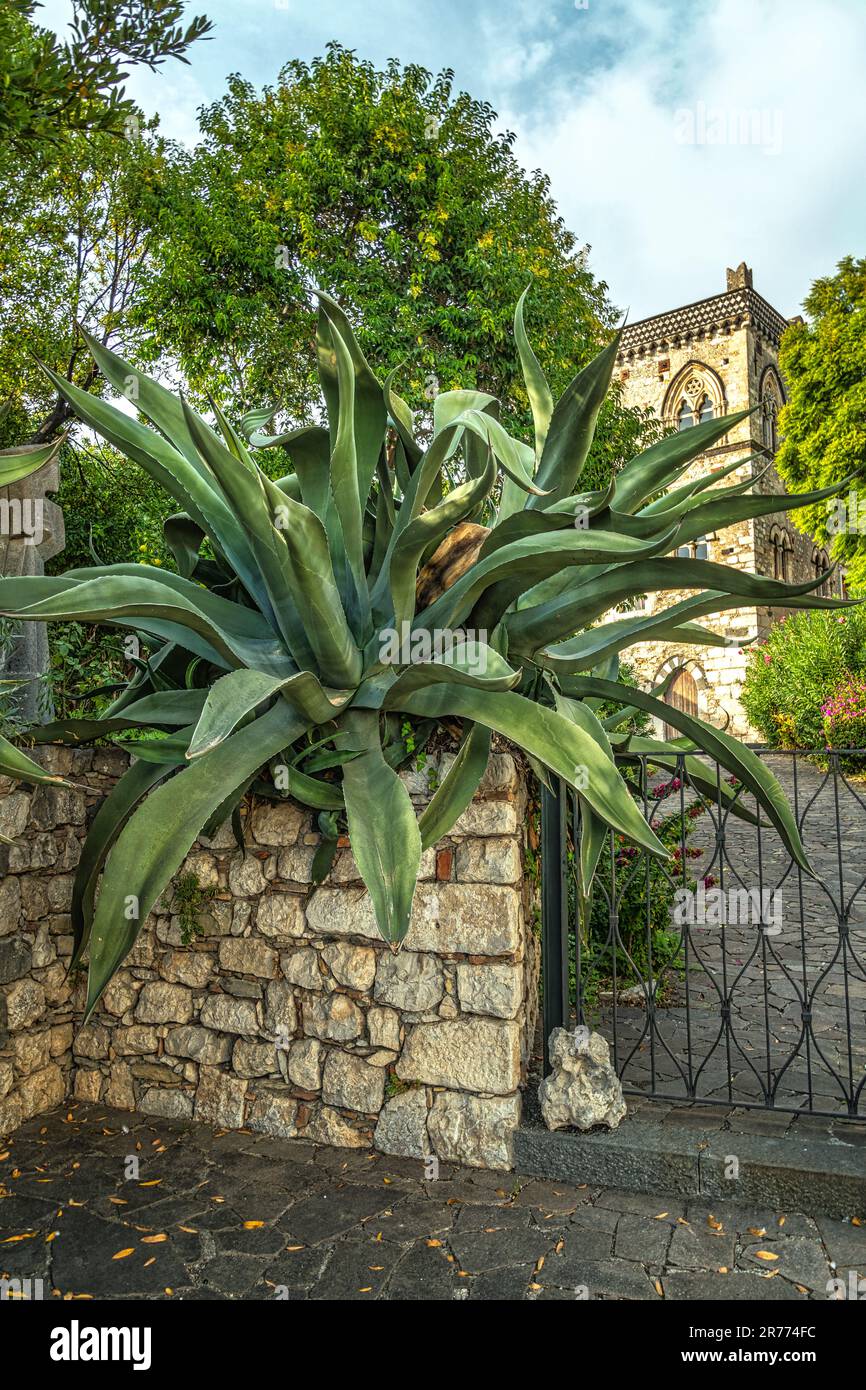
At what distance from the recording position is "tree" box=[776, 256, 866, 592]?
15.3 m

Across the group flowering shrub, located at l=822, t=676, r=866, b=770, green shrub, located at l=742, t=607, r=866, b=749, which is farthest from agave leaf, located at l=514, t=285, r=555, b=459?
green shrub, located at l=742, t=607, r=866, b=749

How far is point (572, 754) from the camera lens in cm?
248

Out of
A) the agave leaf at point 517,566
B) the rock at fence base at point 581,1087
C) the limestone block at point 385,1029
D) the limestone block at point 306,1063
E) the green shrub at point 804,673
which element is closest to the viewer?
the agave leaf at point 517,566

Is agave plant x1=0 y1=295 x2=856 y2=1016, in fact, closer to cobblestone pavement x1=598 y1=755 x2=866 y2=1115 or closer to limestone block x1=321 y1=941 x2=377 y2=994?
limestone block x1=321 y1=941 x2=377 y2=994

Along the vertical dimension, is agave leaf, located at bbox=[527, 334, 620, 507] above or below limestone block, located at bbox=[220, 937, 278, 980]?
above

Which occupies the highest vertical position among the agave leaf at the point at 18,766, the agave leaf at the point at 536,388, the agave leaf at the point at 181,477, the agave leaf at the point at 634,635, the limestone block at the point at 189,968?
the agave leaf at the point at 536,388

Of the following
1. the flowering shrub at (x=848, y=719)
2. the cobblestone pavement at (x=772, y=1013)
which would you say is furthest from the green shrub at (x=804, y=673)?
the cobblestone pavement at (x=772, y=1013)

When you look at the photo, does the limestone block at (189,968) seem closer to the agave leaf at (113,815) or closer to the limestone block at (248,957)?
the limestone block at (248,957)

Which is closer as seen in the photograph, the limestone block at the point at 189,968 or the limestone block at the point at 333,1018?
the limestone block at the point at 333,1018

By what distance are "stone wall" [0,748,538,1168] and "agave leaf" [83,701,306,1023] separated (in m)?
0.91

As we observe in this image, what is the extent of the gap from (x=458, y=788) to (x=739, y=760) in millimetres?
1004

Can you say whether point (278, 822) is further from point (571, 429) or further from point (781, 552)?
point (781, 552)

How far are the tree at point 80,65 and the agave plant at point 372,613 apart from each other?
85 centimetres

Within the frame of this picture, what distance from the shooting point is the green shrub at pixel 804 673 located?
13.6m
